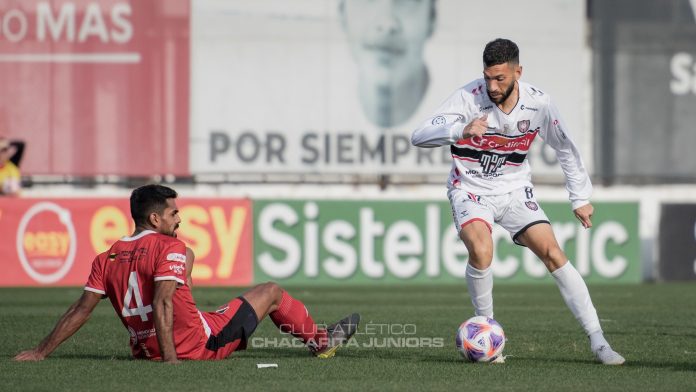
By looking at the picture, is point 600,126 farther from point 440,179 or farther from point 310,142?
point 310,142

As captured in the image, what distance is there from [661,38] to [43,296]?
10838 millimetres

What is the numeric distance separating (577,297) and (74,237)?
1077 cm

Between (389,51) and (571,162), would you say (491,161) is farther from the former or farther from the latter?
(389,51)

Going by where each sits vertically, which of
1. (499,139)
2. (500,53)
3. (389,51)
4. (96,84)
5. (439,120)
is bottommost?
(499,139)

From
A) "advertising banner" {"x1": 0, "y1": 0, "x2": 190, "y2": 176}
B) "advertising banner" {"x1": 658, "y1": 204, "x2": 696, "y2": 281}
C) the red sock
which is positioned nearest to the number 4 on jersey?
the red sock

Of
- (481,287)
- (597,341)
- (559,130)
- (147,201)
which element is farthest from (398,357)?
(147,201)

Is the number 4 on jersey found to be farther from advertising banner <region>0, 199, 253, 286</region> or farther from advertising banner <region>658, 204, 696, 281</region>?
advertising banner <region>658, 204, 696, 281</region>

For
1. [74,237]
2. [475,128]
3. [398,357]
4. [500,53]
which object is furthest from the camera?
[74,237]

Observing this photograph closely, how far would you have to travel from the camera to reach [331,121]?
20641 mm

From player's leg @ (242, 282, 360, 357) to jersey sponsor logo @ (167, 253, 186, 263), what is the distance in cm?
67

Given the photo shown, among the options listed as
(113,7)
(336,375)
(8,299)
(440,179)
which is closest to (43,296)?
(8,299)

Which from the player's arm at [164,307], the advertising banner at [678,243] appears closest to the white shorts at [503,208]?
the player's arm at [164,307]

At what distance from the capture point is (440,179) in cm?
2108

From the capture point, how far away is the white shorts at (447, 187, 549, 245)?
880 cm
